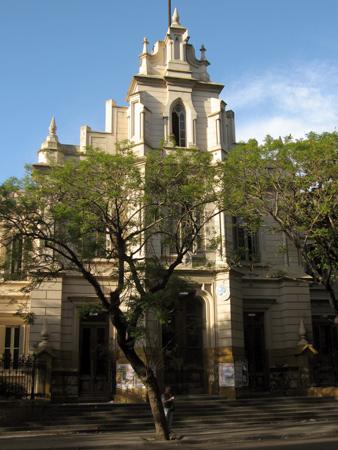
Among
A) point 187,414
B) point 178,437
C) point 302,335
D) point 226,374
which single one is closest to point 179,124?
point 302,335

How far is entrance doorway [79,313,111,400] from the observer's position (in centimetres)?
2223

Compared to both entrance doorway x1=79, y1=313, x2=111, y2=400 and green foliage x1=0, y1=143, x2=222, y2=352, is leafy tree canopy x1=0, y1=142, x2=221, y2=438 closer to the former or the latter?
Result: green foliage x1=0, y1=143, x2=222, y2=352

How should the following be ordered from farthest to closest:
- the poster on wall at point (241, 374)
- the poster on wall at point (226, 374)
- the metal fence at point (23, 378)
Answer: the poster on wall at point (241, 374) → the poster on wall at point (226, 374) → the metal fence at point (23, 378)

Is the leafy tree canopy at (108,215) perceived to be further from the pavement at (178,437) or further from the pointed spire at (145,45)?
the pointed spire at (145,45)

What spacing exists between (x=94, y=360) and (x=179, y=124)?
12.1m

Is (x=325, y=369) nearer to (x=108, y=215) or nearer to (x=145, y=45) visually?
(x=108, y=215)

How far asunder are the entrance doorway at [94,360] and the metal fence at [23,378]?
2659mm

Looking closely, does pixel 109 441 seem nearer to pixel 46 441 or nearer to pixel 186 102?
pixel 46 441

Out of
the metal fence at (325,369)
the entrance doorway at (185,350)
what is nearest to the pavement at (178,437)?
the entrance doorway at (185,350)

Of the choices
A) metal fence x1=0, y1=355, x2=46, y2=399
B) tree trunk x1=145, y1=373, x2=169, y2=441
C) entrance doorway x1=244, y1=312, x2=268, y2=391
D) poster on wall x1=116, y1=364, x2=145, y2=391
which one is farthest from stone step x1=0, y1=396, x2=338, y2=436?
entrance doorway x1=244, y1=312, x2=268, y2=391

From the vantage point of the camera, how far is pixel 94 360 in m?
22.6

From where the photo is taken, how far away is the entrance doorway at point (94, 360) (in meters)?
22.2

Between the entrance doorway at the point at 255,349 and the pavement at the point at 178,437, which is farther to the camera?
the entrance doorway at the point at 255,349

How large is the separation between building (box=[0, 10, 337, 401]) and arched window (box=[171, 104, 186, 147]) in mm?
52
